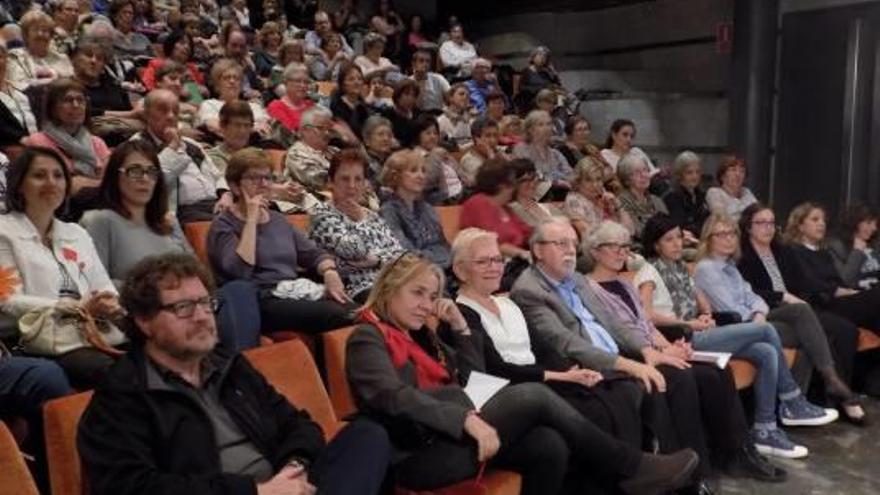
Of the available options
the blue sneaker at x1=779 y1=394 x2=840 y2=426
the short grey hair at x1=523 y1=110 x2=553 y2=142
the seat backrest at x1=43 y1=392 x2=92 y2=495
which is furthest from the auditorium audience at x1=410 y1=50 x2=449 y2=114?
the seat backrest at x1=43 y1=392 x2=92 y2=495

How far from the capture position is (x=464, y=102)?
6.69m

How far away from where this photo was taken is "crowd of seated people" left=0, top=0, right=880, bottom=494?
91.4 inches

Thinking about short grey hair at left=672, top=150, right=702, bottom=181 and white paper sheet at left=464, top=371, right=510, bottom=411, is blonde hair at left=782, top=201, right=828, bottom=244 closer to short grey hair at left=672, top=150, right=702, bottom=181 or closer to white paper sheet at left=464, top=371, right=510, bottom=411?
short grey hair at left=672, top=150, right=702, bottom=181

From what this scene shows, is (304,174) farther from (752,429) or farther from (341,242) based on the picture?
(752,429)

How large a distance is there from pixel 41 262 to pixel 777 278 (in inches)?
125

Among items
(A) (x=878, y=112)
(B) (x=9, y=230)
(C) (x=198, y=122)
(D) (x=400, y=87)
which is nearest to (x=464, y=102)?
(D) (x=400, y=87)

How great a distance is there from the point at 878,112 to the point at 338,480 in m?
6.28

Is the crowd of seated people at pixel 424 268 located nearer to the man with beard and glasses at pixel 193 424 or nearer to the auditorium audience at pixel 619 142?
the man with beard and glasses at pixel 193 424

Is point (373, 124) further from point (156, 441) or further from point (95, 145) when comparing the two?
point (156, 441)

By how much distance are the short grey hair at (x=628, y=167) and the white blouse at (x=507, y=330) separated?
2.48m

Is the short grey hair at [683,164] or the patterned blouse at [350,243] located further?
the short grey hair at [683,164]

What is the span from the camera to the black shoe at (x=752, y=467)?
3170 millimetres

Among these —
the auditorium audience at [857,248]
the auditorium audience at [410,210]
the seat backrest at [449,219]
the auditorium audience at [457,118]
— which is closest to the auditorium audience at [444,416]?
the auditorium audience at [410,210]

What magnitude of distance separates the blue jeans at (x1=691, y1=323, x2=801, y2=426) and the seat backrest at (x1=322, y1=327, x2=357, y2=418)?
1579 mm
